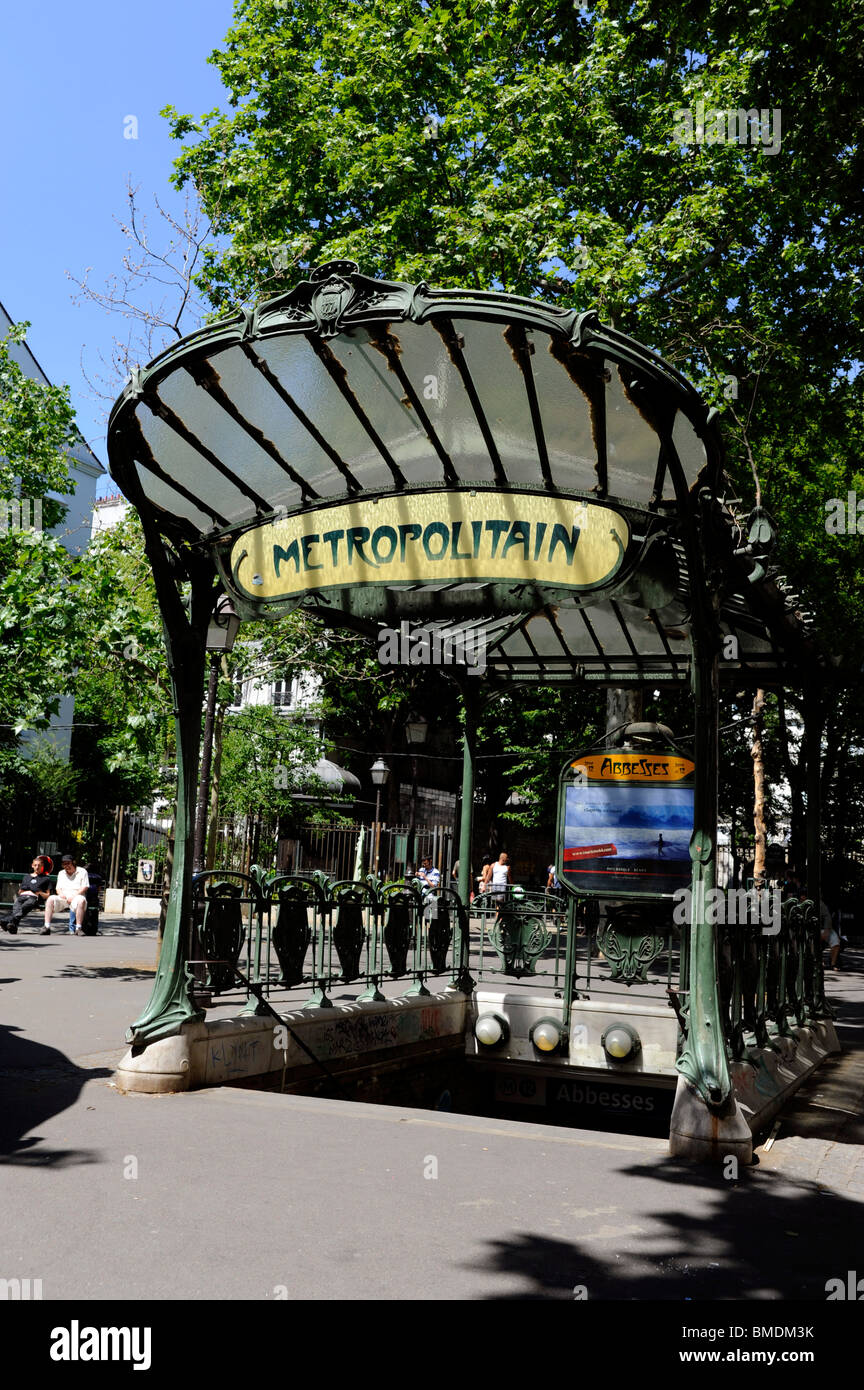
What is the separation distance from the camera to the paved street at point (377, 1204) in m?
3.96

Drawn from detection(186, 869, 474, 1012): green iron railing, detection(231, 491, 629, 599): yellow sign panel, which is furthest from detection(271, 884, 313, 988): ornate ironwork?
detection(231, 491, 629, 599): yellow sign panel

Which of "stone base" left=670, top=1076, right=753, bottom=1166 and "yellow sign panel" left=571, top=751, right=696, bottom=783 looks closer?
"stone base" left=670, top=1076, right=753, bottom=1166

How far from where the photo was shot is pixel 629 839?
33.3 feet

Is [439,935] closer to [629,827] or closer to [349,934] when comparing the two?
[349,934]

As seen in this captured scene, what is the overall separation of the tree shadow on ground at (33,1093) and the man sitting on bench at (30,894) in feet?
37.9

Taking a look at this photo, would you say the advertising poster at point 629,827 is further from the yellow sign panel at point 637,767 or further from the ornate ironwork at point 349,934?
the ornate ironwork at point 349,934

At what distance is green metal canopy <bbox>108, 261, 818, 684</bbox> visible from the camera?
6039 mm

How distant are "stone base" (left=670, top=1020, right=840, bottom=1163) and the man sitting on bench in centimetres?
1480

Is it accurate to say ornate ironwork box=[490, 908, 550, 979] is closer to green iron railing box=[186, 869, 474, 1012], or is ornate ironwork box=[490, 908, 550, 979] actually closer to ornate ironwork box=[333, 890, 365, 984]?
green iron railing box=[186, 869, 474, 1012]

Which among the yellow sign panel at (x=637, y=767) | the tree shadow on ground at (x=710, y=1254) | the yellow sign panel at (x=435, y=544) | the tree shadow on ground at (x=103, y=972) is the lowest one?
the tree shadow on ground at (x=103, y=972)

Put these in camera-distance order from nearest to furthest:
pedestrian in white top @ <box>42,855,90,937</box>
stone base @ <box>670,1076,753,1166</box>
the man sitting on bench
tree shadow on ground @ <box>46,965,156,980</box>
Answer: stone base @ <box>670,1076,753,1166</box>, tree shadow on ground @ <box>46,965,156,980</box>, the man sitting on bench, pedestrian in white top @ <box>42,855,90,937</box>

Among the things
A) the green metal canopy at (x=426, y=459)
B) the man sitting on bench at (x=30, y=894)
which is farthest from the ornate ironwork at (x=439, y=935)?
the man sitting on bench at (x=30, y=894)

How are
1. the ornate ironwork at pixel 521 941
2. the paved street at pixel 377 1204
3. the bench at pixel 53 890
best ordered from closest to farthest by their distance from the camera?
the paved street at pixel 377 1204, the ornate ironwork at pixel 521 941, the bench at pixel 53 890

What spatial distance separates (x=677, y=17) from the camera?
7227 mm
